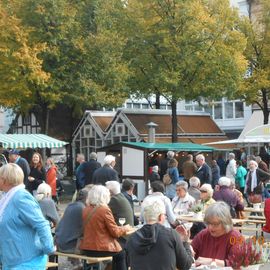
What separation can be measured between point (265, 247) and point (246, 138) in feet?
72.1

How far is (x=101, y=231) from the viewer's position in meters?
8.31

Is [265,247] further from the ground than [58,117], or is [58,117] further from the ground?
[58,117]

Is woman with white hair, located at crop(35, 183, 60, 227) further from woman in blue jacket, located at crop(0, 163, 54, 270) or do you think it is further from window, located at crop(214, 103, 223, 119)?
window, located at crop(214, 103, 223, 119)

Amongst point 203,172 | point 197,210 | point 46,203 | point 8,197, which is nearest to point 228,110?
point 203,172

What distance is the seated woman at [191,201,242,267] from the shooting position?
570cm

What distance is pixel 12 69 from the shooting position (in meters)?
27.0

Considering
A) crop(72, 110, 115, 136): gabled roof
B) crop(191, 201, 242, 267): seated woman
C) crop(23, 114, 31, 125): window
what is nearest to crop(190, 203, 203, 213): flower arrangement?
crop(191, 201, 242, 267): seated woman

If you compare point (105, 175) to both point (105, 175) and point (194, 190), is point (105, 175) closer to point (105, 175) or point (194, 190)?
point (105, 175)

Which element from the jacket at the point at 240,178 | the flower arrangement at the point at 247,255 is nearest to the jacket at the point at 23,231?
the flower arrangement at the point at 247,255

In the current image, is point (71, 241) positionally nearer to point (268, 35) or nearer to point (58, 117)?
point (268, 35)

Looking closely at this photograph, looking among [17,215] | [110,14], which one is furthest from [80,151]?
[17,215]

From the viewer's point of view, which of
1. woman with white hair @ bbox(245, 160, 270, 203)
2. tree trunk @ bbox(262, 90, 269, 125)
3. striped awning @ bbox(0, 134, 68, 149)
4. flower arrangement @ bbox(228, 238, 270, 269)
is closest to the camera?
flower arrangement @ bbox(228, 238, 270, 269)

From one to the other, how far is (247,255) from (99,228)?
3.33 meters

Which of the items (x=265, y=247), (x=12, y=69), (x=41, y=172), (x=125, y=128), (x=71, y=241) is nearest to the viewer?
(x=265, y=247)
